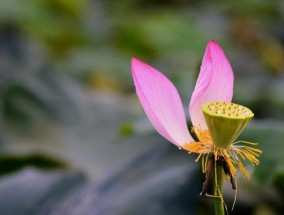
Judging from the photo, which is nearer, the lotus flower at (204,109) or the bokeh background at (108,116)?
the lotus flower at (204,109)

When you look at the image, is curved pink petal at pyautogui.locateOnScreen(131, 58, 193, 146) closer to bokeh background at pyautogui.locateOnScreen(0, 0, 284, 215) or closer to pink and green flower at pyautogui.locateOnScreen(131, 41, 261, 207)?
pink and green flower at pyautogui.locateOnScreen(131, 41, 261, 207)

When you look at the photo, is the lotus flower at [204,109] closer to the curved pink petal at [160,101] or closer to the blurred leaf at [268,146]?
the curved pink petal at [160,101]

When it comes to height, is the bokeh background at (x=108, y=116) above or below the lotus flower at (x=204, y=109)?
above

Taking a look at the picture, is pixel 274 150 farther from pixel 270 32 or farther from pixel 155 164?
pixel 270 32

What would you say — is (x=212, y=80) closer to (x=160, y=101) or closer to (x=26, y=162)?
(x=160, y=101)

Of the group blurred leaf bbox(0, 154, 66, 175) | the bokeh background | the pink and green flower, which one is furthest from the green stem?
blurred leaf bbox(0, 154, 66, 175)

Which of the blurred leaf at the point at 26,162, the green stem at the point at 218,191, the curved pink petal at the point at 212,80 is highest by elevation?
the blurred leaf at the point at 26,162

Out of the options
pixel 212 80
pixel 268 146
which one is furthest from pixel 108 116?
pixel 212 80

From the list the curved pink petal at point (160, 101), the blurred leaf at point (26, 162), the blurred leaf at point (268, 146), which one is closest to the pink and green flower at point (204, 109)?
the curved pink petal at point (160, 101)
